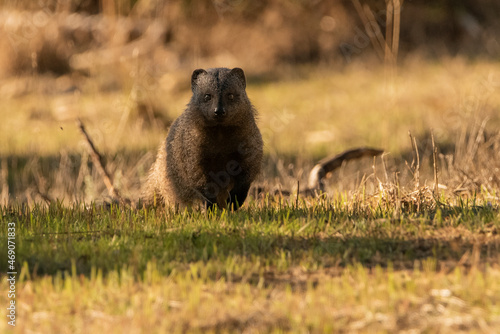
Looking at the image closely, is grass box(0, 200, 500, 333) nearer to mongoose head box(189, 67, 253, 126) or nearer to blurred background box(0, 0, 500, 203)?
mongoose head box(189, 67, 253, 126)

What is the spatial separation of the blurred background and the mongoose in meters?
4.00

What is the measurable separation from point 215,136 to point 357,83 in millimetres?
9589

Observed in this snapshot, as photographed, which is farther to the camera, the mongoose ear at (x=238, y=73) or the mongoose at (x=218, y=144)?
the mongoose ear at (x=238, y=73)

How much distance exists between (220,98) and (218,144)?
33 cm

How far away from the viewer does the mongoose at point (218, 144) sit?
5160 millimetres

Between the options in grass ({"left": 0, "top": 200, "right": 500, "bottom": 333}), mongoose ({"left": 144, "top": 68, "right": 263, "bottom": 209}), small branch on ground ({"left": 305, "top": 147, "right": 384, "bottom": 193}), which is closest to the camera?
grass ({"left": 0, "top": 200, "right": 500, "bottom": 333})

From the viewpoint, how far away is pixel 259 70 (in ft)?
51.9

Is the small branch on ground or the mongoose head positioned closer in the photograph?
the mongoose head

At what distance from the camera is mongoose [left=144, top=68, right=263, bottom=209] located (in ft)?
16.9

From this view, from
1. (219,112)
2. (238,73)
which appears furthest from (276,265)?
(238,73)

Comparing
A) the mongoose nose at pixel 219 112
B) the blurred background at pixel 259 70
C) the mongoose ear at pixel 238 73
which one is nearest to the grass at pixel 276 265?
the mongoose nose at pixel 219 112

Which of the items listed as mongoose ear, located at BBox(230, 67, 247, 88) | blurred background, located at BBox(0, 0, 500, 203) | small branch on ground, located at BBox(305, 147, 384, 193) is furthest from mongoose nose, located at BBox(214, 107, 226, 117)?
blurred background, located at BBox(0, 0, 500, 203)

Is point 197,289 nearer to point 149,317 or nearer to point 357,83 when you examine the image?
point 149,317

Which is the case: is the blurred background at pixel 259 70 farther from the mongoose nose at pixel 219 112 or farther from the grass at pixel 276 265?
the grass at pixel 276 265
